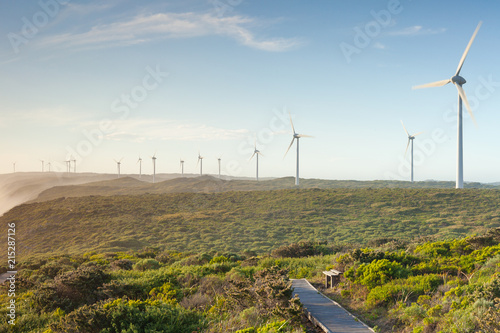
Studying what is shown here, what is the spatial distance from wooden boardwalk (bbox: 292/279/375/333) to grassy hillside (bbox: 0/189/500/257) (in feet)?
90.7

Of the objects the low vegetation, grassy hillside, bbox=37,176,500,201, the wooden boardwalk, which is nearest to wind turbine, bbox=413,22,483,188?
the low vegetation

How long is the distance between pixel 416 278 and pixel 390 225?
143ft

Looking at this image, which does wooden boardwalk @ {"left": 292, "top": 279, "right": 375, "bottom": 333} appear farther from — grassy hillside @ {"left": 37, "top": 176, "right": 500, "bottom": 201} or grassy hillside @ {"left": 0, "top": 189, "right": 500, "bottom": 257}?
grassy hillside @ {"left": 37, "top": 176, "right": 500, "bottom": 201}

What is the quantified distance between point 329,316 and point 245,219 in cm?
5004

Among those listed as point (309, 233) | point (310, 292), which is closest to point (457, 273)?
point (310, 292)

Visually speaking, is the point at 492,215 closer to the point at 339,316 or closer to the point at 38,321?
the point at 339,316

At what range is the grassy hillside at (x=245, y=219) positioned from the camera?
149 ft

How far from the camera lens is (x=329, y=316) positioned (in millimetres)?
10398

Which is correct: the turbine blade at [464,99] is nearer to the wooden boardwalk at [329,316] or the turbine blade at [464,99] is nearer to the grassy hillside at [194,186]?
the wooden boardwalk at [329,316]

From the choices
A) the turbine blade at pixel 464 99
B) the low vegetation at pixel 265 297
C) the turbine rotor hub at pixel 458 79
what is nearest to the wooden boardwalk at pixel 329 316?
the low vegetation at pixel 265 297

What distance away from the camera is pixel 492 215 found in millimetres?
56906

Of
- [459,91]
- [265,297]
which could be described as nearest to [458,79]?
[459,91]

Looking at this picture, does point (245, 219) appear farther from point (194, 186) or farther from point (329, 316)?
point (194, 186)

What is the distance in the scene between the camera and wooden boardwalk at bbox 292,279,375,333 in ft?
30.8
